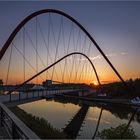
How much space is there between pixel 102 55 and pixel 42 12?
2126cm

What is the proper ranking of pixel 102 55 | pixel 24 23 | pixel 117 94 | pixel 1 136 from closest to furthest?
pixel 1 136 → pixel 24 23 → pixel 102 55 → pixel 117 94

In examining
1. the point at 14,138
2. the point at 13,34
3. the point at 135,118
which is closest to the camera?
the point at 14,138

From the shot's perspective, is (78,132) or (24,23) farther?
(24,23)

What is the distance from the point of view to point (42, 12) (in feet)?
125

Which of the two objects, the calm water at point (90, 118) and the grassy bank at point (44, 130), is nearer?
the grassy bank at point (44, 130)

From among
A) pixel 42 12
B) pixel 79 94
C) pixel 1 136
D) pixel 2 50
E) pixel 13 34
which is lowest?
pixel 79 94

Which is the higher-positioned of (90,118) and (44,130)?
(44,130)

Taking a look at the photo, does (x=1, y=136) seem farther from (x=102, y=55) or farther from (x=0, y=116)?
(x=102, y=55)

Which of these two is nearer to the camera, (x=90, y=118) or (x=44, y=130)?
(x=44, y=130)

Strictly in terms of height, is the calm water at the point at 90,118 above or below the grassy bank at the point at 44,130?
below

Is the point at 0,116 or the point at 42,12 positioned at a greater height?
the point at 42,12

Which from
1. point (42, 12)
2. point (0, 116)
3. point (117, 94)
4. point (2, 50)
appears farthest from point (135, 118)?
point (117, 94)

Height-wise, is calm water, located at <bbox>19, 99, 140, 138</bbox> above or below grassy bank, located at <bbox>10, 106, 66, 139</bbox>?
below

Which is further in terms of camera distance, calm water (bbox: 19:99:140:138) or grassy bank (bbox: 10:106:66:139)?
calm water (bbox: 19:99:140:138)
